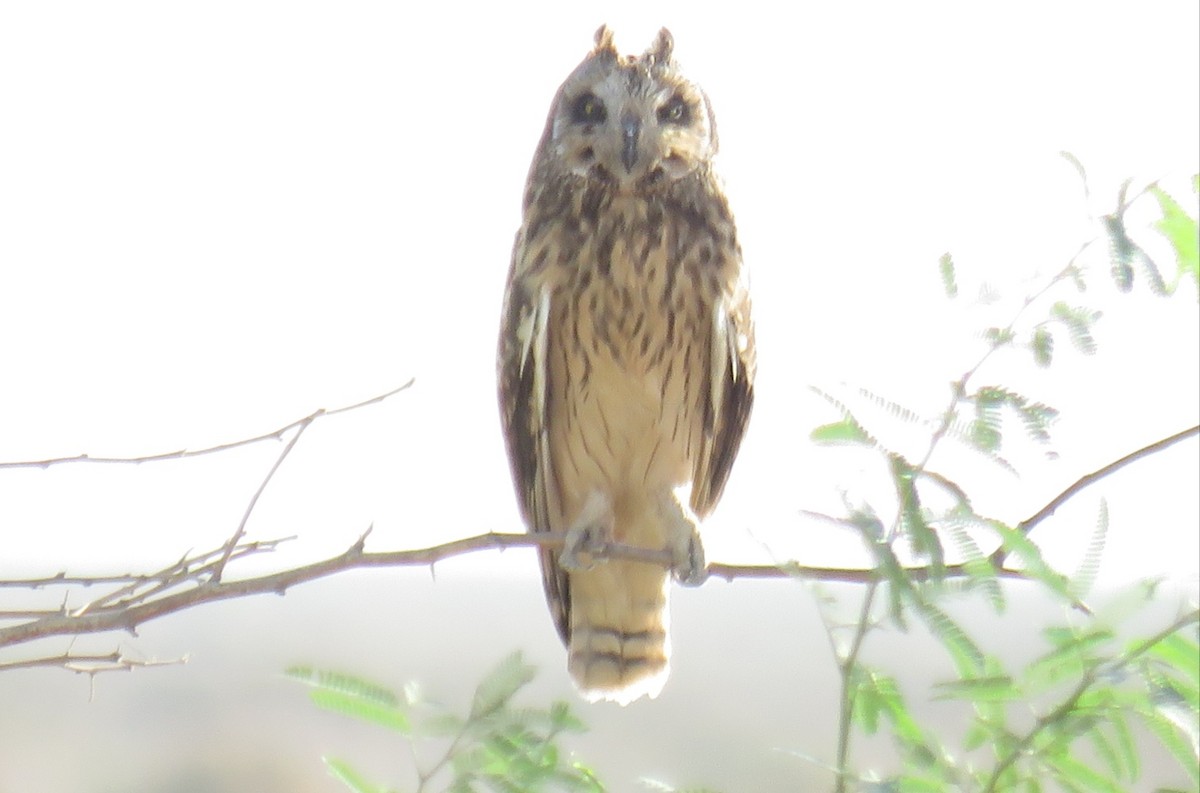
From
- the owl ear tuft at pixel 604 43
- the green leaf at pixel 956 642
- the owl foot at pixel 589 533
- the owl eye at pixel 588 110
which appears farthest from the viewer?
the owl ear tuft at pixel 604 43

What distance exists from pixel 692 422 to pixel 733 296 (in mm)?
307

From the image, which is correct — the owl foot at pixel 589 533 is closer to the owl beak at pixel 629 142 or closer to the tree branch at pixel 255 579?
the owl beak at pixel 629 142

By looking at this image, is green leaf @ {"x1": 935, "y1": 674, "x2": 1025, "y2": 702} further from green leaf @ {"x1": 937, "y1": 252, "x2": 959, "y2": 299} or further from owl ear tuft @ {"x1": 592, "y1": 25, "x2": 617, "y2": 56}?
owl ear tuft @ {"x1": 592, "y1": 25, "x2": 617, "y2": 56}

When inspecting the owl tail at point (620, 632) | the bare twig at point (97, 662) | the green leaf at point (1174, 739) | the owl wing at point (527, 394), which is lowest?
the green leaf at point (1174, 739)

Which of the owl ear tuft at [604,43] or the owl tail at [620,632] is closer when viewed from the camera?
the owl tail at [620,632]

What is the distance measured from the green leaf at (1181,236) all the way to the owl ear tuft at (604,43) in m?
2.14

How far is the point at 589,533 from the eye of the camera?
364 centimetres

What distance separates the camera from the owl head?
3891mm

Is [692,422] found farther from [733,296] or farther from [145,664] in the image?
[145,664]

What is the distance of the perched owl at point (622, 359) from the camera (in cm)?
358

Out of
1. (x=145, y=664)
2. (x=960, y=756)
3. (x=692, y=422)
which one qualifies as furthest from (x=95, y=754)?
(x=960, y=756)

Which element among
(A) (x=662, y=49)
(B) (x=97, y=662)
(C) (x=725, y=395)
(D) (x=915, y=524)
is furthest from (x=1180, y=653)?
(A) (x=662, y=49)

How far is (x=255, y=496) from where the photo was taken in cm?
236

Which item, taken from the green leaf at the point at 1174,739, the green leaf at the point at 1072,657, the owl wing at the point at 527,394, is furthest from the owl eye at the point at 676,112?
the green leaf at the point at 1174,739
